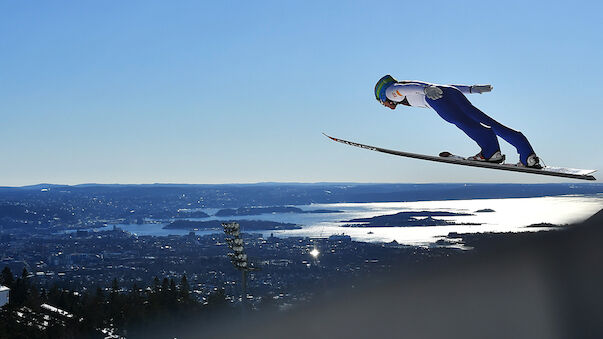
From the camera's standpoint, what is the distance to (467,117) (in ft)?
16.8

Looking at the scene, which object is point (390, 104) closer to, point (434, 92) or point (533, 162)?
point (434, 92)

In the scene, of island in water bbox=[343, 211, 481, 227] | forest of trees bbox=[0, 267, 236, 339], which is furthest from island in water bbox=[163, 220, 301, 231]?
forest of trees bbox=[0, 267, 236, 339]

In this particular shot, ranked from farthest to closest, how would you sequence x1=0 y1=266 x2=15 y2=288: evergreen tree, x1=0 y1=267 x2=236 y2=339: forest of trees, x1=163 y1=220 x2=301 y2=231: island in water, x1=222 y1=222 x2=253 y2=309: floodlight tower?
x1=163 y1=220 x2=301 y2=231: island in water < x1=0 y1=266 x2=15 y2=288: evergreen tree < x1=0 y1=267 x2=236 y2=339: forest of trees < x1=222 y1=222 x2=253 y2=309: floodlight tower

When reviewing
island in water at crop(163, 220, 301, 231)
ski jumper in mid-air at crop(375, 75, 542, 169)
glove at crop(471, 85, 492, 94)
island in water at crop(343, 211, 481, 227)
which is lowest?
island in water at crop(163, 220, 301, 231)

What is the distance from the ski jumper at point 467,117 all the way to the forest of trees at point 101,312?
1250 inches

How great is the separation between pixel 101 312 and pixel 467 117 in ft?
130

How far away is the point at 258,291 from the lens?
61750 millimetres

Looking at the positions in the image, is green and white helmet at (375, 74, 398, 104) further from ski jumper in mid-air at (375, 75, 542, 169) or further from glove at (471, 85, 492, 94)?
glove at (471, 85, 492, 94)

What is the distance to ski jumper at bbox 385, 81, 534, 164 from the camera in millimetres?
5070

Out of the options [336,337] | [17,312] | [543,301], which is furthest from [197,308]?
[543,301]

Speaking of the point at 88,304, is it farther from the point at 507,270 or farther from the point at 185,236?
the point at 185,236

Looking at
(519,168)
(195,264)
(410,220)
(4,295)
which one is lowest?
(195,264)

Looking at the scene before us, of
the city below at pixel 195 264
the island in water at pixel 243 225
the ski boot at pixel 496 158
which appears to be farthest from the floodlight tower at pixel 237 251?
the island in water at pixel 243 225

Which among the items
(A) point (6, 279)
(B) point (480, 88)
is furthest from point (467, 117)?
(A) point (6, 279)
